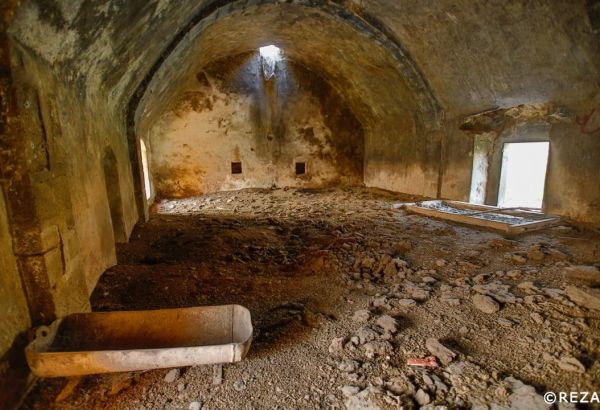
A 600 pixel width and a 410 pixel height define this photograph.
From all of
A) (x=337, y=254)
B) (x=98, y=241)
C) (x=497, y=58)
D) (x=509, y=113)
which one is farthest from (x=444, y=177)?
(x=98, y=241)

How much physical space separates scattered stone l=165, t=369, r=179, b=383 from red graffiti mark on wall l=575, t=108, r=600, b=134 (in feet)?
22.8

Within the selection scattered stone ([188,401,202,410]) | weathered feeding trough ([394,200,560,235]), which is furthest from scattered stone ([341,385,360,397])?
weathered feeding trough ([394,200,560,235])

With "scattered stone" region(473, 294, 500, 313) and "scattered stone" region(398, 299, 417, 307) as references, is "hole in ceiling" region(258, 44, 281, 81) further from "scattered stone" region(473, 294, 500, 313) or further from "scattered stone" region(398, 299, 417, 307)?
"scattered stone" region(473, 294, 500, 313)

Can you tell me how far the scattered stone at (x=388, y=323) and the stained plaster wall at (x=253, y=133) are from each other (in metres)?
8.47

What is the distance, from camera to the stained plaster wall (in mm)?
9867

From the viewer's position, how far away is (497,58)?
18.7 ft

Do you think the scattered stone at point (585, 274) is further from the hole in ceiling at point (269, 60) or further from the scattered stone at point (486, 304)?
the hole in ceiling at point (269, 60)

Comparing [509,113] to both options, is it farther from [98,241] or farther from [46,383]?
[46,383]

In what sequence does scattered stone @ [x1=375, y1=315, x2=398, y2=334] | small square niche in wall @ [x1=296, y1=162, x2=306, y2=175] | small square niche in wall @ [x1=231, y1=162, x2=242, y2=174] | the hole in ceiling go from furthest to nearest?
small square niche in wall @ [x1=296, y1=162, x2=306, y2=175], small square niche in wall @ [x1=231, y1=162, x2=242, y2=174], the hole in ceiling, scattered stone @ [x1=375, y1=315, x2=398, y2=334]

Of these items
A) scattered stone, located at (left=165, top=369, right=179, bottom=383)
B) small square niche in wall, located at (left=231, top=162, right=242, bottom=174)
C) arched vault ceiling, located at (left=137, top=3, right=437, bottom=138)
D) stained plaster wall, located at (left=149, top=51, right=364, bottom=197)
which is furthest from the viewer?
small square niche in wall, located at (left=231, top=162, right=242, bottom=174)

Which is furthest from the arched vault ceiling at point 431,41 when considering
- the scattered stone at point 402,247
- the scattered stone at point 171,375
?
the scattered stone at point 402,247

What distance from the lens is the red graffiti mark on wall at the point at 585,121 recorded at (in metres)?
5.31

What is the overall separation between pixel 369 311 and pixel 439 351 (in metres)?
0.75

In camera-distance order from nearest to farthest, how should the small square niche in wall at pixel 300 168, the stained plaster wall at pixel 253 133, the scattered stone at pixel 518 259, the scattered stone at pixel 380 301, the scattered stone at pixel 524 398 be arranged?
the scattered stone at pixel 524 398 < the scattered stone at pixel 380 301 < the scattered stone at pixel 518 259 < the stained plaster wall at pixel 253 133 < the small square niche in wall at pixel 300 168
